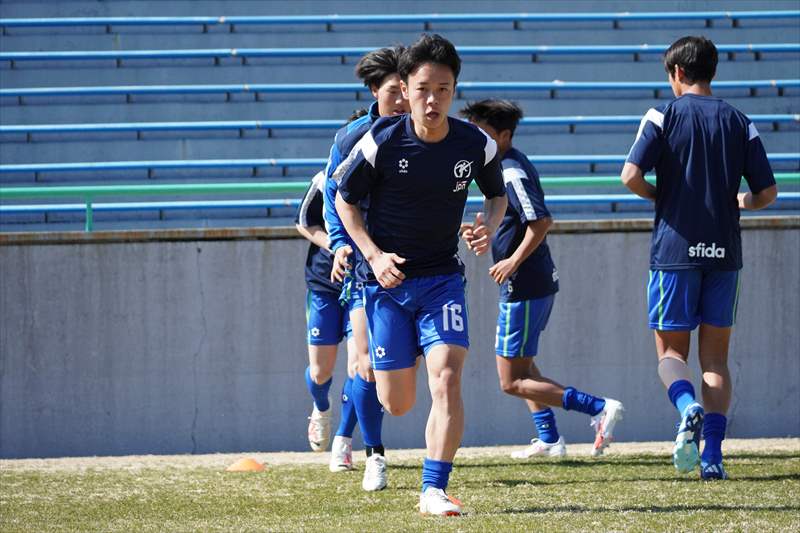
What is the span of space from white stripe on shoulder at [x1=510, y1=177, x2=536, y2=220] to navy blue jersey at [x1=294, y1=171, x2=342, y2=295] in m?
1.06

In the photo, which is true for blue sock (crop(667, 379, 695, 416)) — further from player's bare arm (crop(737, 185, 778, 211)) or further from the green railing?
the green railing

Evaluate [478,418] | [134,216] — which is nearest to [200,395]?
[478,418]

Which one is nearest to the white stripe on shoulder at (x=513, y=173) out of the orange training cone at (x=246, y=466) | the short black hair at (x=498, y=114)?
the short black hair at (x=498, y=114)

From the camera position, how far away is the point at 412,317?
4770mm

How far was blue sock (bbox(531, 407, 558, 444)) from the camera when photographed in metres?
6.97

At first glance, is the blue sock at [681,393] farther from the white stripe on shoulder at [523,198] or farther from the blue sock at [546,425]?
the blue sock at [546,425]

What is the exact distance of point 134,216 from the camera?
10.1m

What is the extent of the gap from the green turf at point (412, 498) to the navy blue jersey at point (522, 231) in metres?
1.03

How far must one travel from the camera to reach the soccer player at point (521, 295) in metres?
6.39

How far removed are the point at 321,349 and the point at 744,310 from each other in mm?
3264

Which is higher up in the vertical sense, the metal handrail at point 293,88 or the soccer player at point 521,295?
the metal handrail at point 293,88

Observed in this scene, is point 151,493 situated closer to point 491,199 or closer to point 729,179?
point 491,199

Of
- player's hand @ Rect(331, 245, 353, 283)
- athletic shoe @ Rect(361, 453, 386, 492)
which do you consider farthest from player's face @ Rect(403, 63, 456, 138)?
athletic shoe @ Rect(361, 453, 386, 492)

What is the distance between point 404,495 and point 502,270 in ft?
4.19
